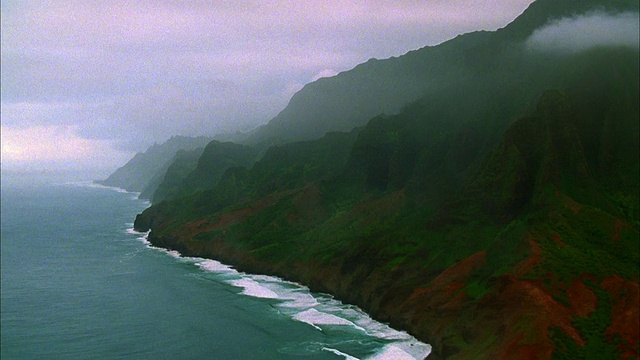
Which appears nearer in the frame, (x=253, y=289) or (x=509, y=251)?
(x=509, y=251)

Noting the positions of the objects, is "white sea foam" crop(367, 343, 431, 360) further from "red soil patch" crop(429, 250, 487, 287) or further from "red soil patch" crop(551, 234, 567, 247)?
"red soil patch" crop(551, 234, 567, 247)

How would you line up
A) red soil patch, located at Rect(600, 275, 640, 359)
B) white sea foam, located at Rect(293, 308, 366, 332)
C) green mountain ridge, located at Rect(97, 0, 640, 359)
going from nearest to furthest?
red soil patch, located at Rect(600, 275, 640, 359) → green mountain ridge, located at Rect(97, 0, 640, 359) → white sea foam, located at Rect(293, 308, 366, 332)

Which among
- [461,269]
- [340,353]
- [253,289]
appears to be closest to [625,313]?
[461,269]

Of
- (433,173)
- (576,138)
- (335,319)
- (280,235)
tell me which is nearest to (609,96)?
(576,138)

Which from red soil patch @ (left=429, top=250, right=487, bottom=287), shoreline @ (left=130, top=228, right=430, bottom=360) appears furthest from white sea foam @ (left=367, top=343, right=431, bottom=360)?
red soil patch @ (left=429, top=250, right=487, bottom=287)

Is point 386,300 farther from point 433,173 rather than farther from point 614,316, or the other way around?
point 433,173

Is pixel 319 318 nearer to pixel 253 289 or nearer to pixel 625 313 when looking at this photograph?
pixel 253 289
